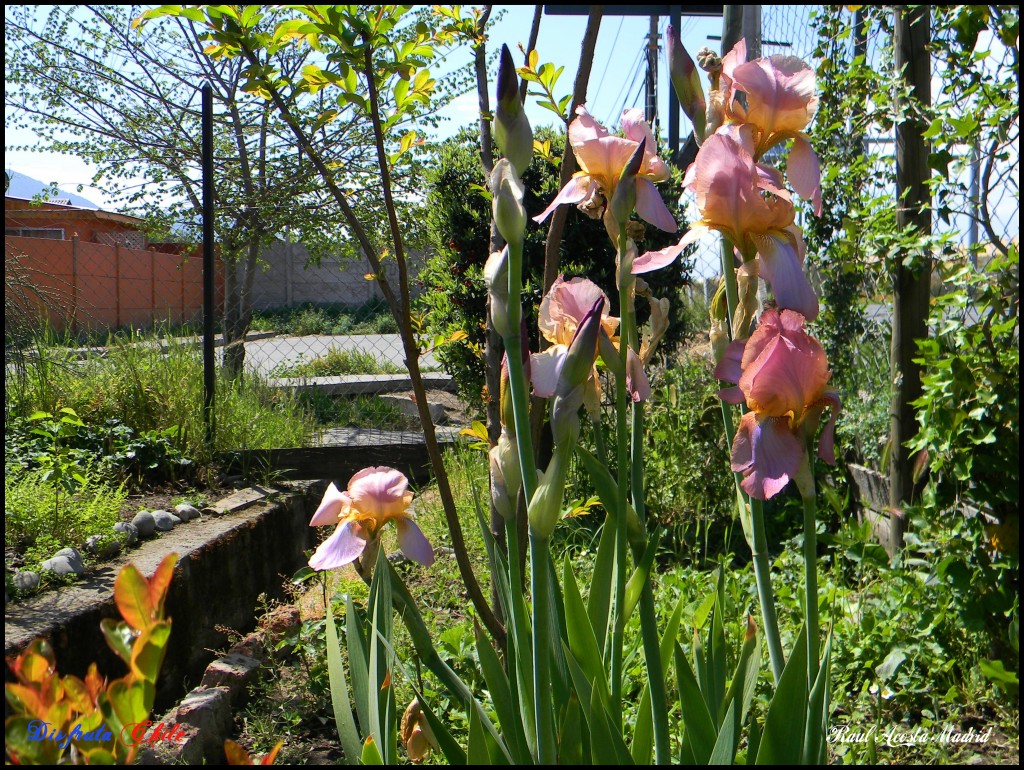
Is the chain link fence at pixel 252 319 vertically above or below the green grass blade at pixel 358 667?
above

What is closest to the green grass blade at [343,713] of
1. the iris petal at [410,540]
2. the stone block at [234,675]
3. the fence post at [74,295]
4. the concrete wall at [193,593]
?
the iris petal at [410,540]

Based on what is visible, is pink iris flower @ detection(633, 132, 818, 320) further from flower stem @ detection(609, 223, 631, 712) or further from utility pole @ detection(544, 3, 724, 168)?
utility pole @ detection(544, 3, 724, 168)

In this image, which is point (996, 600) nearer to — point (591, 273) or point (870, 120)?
point (870, 120)

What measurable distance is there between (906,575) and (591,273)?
6.69ft

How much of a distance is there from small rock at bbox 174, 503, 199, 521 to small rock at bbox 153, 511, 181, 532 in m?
0.03

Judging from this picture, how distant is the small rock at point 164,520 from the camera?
314cm

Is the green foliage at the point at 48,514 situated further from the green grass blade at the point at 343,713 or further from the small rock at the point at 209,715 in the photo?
the green grass blade at the point at 343,713

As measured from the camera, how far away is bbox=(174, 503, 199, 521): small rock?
130 inches

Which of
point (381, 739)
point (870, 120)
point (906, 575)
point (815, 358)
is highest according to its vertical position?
point (870, 120)

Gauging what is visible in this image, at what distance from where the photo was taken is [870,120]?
2979mm

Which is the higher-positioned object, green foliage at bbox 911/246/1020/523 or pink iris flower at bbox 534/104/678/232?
pink iris flower at bbox 534/104/678/232

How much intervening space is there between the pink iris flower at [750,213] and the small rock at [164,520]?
287cm

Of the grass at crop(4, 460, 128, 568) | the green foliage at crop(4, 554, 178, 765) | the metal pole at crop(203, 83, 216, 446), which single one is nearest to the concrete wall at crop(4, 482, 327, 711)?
the grass at crop(4, 460, 128, 568)

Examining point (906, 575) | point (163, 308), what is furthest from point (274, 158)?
point (163, 308)
